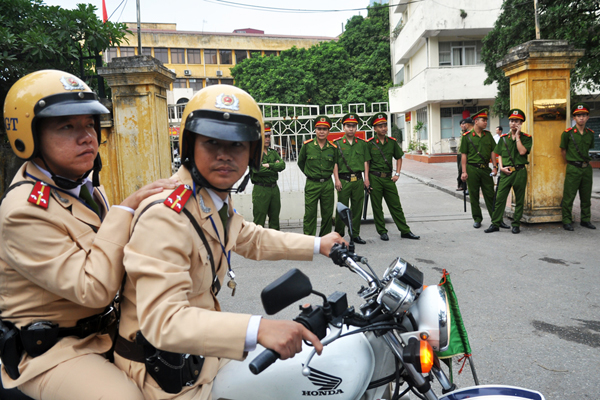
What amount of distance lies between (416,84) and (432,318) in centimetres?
2507

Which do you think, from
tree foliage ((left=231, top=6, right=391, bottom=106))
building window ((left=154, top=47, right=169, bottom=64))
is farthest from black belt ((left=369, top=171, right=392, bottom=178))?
building window ((left=154, top=47, right=169, bottom=64))

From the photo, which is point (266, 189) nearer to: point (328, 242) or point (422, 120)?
point (328, 242)

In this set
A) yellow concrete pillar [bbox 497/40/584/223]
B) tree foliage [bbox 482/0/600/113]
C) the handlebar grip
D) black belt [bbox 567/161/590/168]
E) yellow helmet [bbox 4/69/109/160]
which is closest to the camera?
the handlebar grip

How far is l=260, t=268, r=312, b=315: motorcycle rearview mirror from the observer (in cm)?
133

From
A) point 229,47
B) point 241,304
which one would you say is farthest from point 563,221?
point 229,47

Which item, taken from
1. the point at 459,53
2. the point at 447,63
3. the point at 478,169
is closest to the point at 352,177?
the point at 478,169

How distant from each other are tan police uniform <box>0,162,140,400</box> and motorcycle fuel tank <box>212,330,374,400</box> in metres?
0.38

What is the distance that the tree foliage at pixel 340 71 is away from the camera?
109 feet

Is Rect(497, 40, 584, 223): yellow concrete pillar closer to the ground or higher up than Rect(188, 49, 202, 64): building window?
closer to the ground

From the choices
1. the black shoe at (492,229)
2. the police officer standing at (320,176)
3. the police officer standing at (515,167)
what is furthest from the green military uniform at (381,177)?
the police officer standing at (515,167)

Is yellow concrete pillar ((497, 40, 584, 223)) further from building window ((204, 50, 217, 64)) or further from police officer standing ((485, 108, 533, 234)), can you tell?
building window ((204, 50, 217, 64))

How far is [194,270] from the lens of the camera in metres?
1.57

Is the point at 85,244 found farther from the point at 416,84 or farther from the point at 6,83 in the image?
the point at 416,84

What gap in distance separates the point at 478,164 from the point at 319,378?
7385 mm
